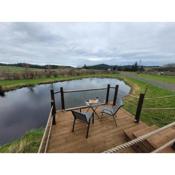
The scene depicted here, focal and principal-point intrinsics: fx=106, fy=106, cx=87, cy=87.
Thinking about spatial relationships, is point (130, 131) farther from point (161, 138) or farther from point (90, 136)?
point (90, 136)

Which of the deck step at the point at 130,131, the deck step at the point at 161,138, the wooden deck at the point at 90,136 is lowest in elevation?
the wooden deck at the point at 90,136

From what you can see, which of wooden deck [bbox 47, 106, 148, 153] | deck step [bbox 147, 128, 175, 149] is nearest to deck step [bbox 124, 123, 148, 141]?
wooden deck [bbox 47, 106, 148, 153]

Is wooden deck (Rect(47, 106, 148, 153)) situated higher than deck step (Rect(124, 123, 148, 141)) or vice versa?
deck step (Rect(124, 123, 148, 141))

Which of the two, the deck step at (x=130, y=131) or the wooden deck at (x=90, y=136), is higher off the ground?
the deck step at (x=130, y=131)

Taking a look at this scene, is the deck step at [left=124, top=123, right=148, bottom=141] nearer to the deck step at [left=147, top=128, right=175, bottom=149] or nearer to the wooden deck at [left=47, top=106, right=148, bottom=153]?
the wooden deck at [left=47, top=106, right=148, bottom=153]

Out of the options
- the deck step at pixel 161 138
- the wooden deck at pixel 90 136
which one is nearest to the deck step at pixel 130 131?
the wooden deck at pixel 90 136

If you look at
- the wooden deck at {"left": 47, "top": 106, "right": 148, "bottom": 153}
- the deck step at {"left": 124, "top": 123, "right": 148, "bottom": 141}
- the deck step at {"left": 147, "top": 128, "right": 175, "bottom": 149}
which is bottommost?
the wooden deck at {"left": 47, "top": 106, "right": 148, "bottom": 153}

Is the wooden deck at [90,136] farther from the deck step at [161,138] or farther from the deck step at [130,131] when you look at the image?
the deck step at [161,138]

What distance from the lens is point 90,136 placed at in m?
2.59

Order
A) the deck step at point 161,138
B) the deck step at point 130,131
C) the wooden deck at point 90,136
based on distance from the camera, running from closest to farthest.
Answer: the deck step at point 161,138 → the wooden deck at point 90,136 → the deck step at point 130,131

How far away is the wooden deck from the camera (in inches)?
89.0

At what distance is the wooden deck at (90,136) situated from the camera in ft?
7.42
